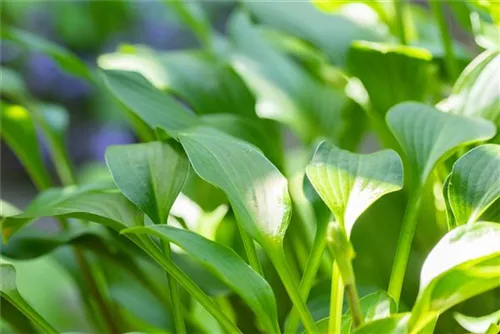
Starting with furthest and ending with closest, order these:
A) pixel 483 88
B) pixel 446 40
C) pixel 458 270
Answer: pixel 446 40 → pixel 483 88 → pixel 458 270

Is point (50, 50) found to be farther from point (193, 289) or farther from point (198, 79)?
point (193, 289)

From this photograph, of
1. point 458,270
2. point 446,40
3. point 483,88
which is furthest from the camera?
point 446,40

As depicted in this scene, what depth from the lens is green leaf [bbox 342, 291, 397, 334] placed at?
10.8 inches

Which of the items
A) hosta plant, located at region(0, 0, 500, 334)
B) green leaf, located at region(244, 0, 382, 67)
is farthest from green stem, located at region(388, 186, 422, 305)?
green leaf, located at region(244, 0, 382, 67)

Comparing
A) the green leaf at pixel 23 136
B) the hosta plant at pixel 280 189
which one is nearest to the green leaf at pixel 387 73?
the hosta plant at pixel 280 189

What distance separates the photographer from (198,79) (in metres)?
0.50

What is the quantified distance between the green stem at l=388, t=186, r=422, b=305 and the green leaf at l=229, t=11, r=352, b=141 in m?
0.20

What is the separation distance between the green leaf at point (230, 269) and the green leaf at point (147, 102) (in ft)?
→ 0.40

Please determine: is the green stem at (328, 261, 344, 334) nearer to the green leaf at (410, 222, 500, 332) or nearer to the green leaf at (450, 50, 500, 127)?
the green leaf at (410, 222, 500, 332)

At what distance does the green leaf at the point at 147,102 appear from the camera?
0.38 meters

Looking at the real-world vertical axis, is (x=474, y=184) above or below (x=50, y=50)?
below

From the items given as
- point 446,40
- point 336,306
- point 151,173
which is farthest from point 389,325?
point 446,40

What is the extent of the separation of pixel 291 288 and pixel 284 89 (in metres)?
0.31

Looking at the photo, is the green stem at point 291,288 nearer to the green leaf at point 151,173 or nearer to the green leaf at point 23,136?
the green leaf at point 151,173
